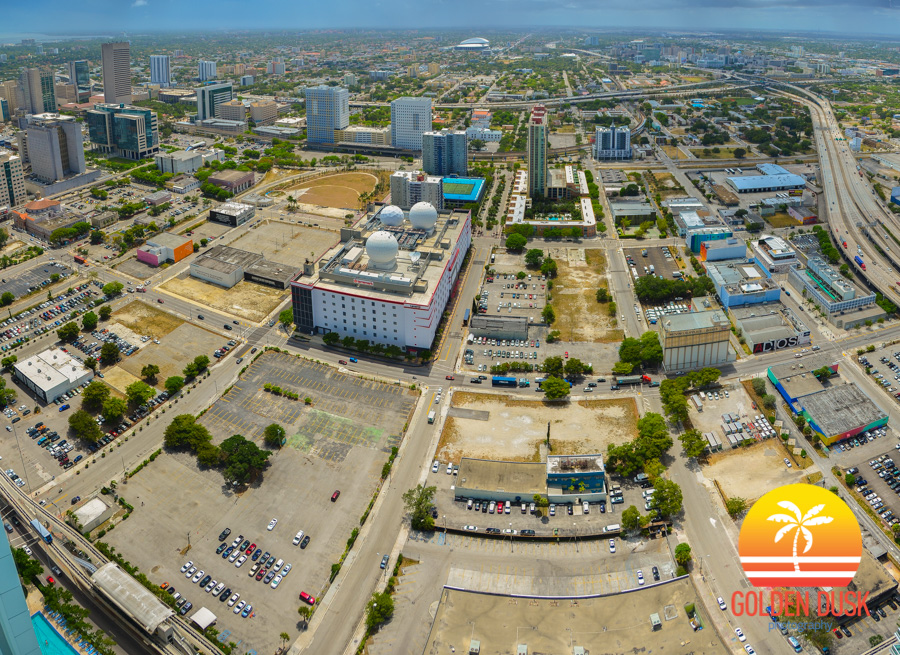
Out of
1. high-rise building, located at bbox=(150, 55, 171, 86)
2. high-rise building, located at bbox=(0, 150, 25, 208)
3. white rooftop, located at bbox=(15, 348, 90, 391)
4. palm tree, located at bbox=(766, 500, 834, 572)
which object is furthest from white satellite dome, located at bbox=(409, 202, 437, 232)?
high-rise building, located at bbox=(150, 55, 171, 86)

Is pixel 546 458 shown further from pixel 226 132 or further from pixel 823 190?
pixel 226 132

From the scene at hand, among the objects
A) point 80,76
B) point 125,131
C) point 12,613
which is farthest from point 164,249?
point 80,76

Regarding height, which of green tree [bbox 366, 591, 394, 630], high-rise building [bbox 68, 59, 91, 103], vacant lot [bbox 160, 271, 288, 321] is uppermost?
high-rise building [bbox 68, 59, 91, 103]

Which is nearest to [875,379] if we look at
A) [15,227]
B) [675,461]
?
[675,461]

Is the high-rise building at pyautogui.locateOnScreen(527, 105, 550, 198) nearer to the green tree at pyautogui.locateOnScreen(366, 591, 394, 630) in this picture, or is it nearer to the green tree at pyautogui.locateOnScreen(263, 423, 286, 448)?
the green tree at pyautogui.locateOnScreen(263, 423, 286, 448)

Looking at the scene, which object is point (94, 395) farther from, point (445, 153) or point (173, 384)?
point (445, 153)
